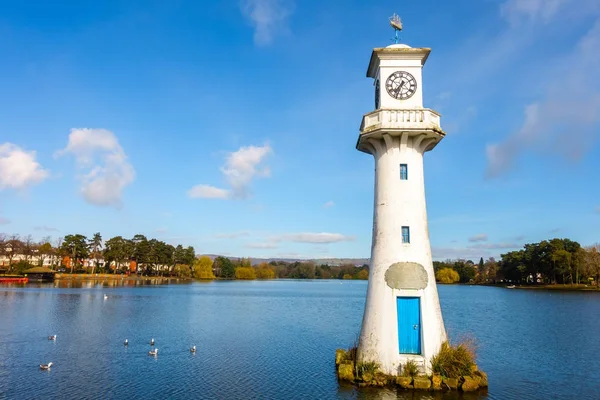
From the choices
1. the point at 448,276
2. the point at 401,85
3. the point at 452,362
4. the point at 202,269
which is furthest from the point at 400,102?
the point at 448,276

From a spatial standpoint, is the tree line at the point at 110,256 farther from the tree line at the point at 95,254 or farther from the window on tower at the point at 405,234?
the window on tower at the point at 405,234

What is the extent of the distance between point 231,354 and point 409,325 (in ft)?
43.1

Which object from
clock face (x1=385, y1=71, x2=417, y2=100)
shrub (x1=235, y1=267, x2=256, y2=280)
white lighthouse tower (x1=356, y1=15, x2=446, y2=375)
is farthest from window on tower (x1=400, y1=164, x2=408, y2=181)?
shrub (x1=235, y1=267, x2=256, y2=280)

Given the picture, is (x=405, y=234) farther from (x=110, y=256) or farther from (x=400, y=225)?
(x=110, y=256)

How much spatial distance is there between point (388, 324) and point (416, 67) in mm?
10933

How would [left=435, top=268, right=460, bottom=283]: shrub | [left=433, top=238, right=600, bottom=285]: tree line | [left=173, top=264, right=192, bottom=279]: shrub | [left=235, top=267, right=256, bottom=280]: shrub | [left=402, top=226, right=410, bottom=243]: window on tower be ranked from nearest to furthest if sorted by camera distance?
[left=402, top=226, right=410, bottom=243]: window on tower
[left=433, top=238, right=600, bottom=285]: tree line
[left=173, top=264, right=192, bottom=279]: shrub
[left=435, top=268, right=460, bottom=283]: shrub
[left=235, top=267, right=256, bottom=280]: shrub

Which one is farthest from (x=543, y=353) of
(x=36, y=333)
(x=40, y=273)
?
(x=40, y=273)

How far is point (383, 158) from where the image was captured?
60.0 ft

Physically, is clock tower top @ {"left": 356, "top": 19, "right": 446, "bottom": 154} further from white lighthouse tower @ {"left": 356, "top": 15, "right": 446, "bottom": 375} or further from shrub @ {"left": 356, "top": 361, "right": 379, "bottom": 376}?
shrub @ {"left": 356, "top": 361, "right": 379, "bottom": 376}

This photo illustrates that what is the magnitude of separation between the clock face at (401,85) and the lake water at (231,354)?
12.1 meters

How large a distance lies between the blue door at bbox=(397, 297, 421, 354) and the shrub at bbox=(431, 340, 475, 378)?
84 centimetres

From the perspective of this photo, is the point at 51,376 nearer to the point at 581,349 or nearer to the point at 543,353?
the point at 543,353

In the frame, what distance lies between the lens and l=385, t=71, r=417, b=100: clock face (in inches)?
722

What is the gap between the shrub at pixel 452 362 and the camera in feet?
54.8
